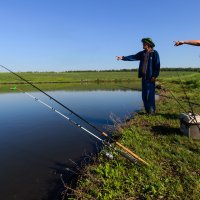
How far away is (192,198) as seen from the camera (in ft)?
16.4

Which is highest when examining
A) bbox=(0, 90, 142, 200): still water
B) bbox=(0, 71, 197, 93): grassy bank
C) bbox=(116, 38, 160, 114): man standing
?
bbox=(116, 38, 160, 114): man standing

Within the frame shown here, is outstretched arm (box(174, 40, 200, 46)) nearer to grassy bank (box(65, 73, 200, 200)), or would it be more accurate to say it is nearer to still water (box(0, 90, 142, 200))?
grassy bank (box(65, 73, 200, 200))

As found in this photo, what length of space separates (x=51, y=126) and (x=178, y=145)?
308 inches

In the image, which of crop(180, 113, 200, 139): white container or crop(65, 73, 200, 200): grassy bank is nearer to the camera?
crop(65, 73, 200, 200): grassy bank

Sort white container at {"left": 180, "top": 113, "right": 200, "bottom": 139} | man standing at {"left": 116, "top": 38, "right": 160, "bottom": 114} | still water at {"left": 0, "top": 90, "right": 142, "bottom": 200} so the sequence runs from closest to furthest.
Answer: still water at {"left": 0, "top": 90, "right": 142, "bottom": 200} < white container at {"left": 180, "top": 113, "right": 200, "bottom": 139} < man standing at {"left": 116, "top": 38, "right": 160, "bottom": 114}

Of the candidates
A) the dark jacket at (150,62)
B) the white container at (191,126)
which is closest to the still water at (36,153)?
the dark jacket at (150,62)

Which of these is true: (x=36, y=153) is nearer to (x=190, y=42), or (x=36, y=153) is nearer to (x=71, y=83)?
(x=190, y=42)

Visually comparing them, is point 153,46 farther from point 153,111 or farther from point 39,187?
point 39,187

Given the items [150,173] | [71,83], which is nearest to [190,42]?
[150,173]

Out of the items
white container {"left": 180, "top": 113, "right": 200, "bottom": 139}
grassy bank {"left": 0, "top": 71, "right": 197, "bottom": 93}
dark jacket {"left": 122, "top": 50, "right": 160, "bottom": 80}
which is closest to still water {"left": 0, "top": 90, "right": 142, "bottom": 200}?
dark jacket {"left": 122, "top": 50, "right": 160, "bottom": 80}

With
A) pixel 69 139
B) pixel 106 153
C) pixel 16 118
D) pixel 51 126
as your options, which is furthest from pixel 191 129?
pixel 16 118

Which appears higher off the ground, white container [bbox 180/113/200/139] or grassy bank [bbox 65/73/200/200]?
white container [bbox 180/113/200/139]

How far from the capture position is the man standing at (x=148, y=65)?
11.1 m

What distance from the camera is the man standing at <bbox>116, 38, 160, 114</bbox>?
11148mm
